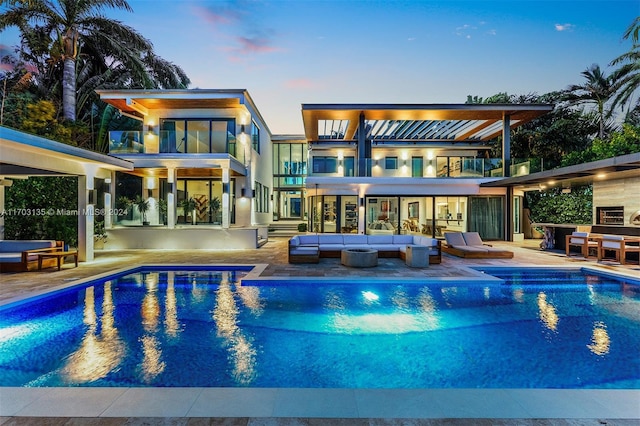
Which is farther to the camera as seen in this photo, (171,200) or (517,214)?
(517,214)

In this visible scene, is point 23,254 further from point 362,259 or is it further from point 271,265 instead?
point 362,259

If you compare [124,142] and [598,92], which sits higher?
[598,92]

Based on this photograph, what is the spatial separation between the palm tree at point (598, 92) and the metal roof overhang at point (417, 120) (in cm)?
1031

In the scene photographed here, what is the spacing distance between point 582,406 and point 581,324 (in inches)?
140

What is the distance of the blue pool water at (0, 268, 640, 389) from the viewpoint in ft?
13.1

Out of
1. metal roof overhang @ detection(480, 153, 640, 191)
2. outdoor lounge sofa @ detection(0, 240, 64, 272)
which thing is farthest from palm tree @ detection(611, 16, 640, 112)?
outdoor lounge sofa @ detection(0, 240, 64, 272)

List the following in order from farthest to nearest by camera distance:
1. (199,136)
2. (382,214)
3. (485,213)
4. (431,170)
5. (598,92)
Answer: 1. (598,92)
2. (382,214)
3. (485,213)
4. (431,170)
5. (199,136)

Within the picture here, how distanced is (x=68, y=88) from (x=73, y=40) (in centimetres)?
247

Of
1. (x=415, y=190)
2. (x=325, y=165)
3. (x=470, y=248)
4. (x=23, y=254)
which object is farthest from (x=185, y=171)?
(x=470, y=248)

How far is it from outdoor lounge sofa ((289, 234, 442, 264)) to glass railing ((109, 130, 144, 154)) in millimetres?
9524

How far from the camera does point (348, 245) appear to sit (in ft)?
39.7

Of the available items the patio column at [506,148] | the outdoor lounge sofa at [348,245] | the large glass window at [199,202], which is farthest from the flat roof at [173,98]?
the patio column at [506,148]

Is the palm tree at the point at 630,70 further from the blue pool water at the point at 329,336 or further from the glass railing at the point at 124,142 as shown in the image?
the glass railing at the point at 124,142

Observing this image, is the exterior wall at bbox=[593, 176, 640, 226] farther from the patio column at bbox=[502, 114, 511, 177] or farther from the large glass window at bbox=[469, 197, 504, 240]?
the large glass window at bbox=[469, 197, 504, 240]
